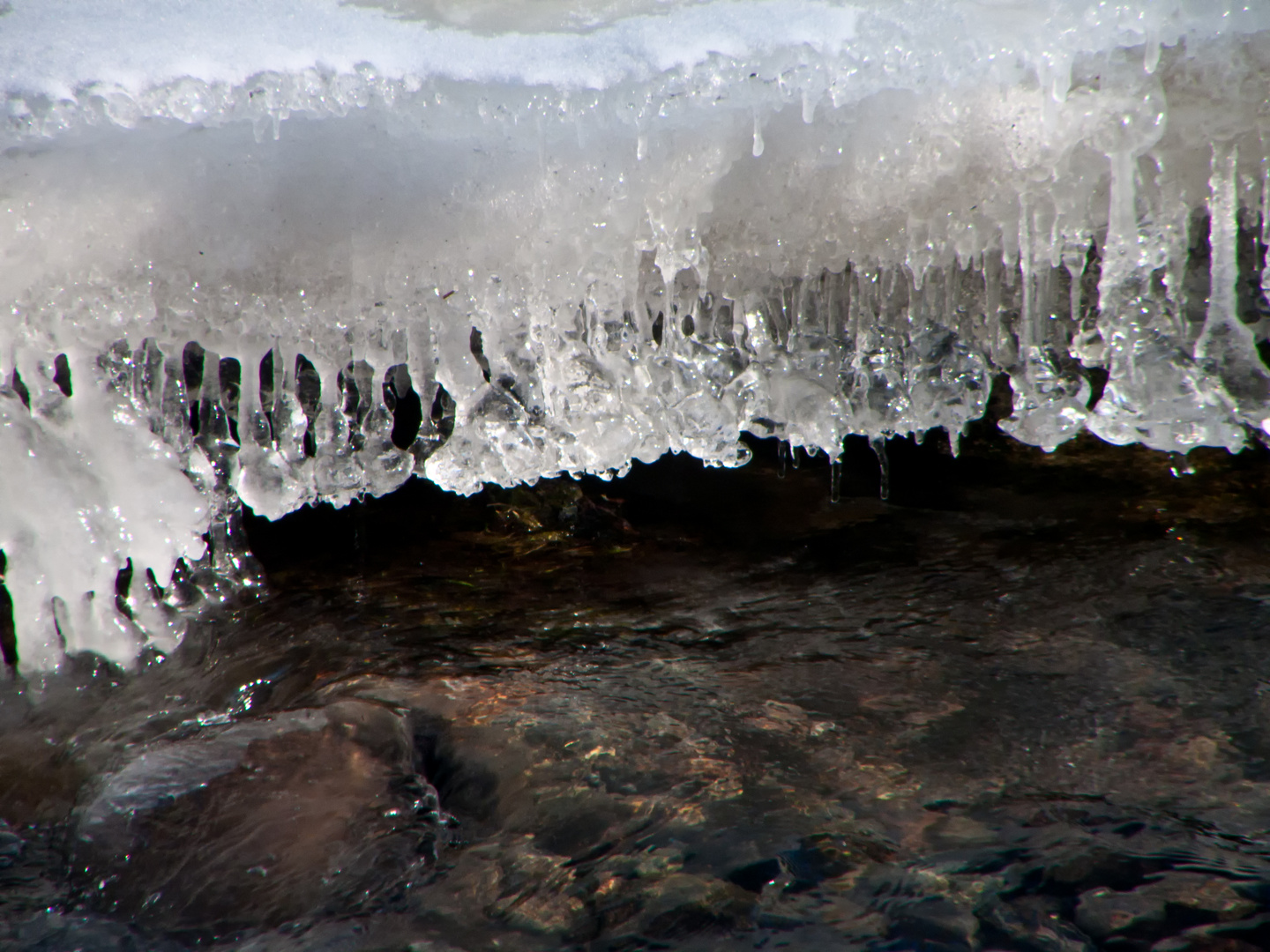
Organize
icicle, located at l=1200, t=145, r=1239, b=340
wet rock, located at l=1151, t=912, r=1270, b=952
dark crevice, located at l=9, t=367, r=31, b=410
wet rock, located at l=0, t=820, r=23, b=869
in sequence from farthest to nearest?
dark crevice, located at l=9, t=367, r=31, b=410
icicle, located at l=1200, t=145, r=1239, b=340
wet rock, located at l=0, t=820, r=23, b=869
wet rock, located at l=1151, t=912, r=1270, b=952

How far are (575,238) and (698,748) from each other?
3.84 feet

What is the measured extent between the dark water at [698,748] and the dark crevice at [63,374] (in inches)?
27.5

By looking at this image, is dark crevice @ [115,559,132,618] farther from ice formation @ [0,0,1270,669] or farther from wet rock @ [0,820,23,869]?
wet rock @ [0,820,23,869]

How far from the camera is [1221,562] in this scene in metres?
2.68

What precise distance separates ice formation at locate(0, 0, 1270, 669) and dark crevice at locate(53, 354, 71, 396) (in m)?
0.01

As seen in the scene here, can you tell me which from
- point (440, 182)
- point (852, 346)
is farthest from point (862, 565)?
point (440, 182)

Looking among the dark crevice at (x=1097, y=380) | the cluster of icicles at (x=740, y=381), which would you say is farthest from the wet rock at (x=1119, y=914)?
the dark crevice at (x=1097, y=380)

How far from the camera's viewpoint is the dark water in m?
1.58

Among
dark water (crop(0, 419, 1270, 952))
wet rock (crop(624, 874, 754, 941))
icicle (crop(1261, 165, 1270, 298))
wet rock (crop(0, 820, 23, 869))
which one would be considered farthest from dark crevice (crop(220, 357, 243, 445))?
icicle (crop(1261, 165, 1270, 298))

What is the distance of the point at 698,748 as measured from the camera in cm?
202

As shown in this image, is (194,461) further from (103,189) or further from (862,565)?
(862,565)

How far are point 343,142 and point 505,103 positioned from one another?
366mm

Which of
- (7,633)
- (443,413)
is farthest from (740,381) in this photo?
(7,633)

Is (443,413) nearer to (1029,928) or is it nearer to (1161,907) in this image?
(1029,928)
